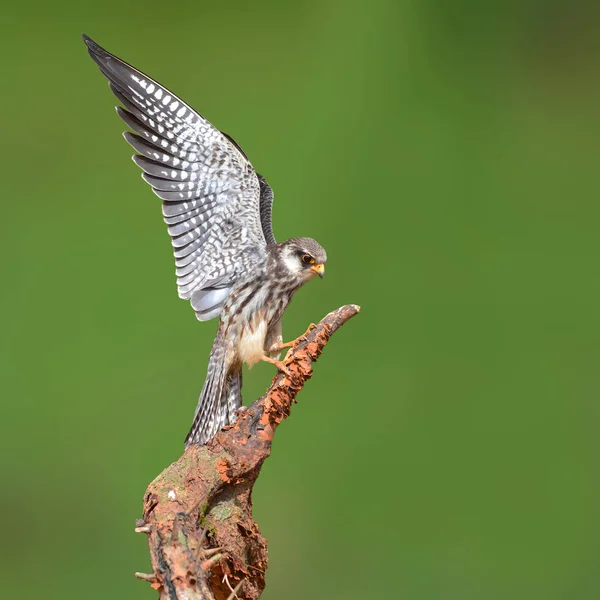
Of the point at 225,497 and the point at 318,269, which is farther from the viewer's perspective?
the point at 318,269

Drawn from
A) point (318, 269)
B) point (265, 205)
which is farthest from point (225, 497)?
point (265, 205)

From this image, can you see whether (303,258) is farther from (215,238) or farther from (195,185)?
(195,185)

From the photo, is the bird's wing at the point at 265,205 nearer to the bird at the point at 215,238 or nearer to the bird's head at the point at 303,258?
the bird at the point at 215,238

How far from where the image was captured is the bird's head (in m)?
2.35

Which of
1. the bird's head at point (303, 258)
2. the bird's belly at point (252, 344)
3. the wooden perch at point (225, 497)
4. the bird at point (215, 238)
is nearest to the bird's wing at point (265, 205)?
the bird at point (215, 238)

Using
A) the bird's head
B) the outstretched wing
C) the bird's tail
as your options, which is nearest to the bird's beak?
the bird's head

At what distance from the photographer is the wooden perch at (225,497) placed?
1.71 meters

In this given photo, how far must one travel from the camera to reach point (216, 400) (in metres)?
2.37

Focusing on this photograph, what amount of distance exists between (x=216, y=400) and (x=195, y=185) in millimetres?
718

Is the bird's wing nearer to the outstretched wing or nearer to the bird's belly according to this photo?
the outstretched wing

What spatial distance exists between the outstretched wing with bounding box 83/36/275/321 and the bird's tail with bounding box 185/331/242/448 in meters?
0.19

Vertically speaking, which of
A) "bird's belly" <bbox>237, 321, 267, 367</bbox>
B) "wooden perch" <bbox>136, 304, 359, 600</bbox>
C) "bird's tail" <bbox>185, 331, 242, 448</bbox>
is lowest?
"wooden perch" <bbox>136, 304, 359, 600</bbox>

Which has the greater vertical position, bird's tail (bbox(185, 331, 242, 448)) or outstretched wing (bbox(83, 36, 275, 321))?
outstretched wing (bbox(83, 36, 275, 321))

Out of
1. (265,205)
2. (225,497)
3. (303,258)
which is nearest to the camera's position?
(225,497)
